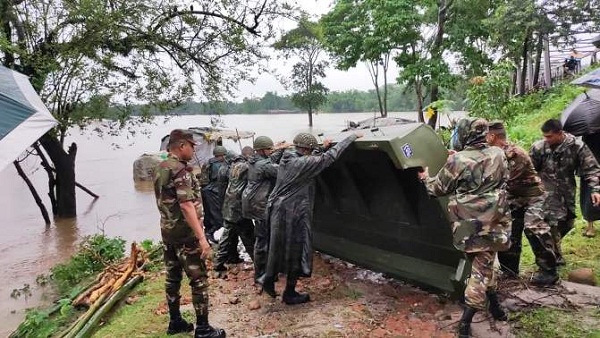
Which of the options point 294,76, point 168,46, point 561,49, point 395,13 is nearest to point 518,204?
point 168,46

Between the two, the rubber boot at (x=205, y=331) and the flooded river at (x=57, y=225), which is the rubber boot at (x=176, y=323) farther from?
the flooded river at (x=57, y=225)

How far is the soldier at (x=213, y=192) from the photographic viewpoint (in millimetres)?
8750

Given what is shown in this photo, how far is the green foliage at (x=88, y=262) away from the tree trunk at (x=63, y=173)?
593cm

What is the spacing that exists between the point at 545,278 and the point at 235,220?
3.86 meters

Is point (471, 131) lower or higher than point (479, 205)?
higher

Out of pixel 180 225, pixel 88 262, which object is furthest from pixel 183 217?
pixel 88 262

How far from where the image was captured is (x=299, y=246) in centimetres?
537

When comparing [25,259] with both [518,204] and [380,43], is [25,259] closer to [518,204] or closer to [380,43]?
[518,204]

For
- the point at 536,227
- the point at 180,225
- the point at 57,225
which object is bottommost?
the point at 57,225

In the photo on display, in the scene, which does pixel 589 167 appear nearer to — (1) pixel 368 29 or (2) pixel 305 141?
(2) pixel 305 141

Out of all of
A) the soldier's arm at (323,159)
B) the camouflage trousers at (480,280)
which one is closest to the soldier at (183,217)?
the soldier's arm at (323,159)

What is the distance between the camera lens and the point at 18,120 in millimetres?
4363

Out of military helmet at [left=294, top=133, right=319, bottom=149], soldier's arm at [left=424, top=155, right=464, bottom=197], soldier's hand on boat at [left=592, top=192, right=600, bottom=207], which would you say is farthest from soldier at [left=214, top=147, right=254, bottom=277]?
soldier's hand on boat at [left=592, top=192, right=600, bottom=207]

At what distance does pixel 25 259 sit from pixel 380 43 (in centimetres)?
1634
